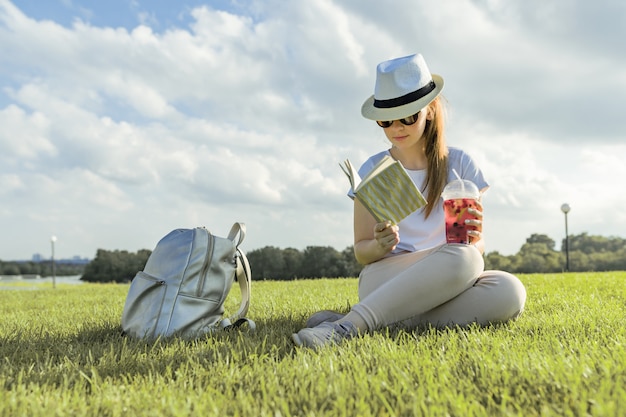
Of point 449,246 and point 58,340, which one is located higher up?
point 449,246

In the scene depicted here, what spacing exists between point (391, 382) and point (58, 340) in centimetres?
250

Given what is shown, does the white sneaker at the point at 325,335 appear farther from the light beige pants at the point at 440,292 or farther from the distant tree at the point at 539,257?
the distant tree at the point at 539,257

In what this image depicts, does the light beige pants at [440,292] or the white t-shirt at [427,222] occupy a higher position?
the white t-shirt at [427,222]

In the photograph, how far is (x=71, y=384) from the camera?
7.97ft

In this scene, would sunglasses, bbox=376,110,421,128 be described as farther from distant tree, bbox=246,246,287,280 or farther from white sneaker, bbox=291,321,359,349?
distant tree, bbox=246,246,287,280

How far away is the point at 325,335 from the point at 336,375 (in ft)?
2.42

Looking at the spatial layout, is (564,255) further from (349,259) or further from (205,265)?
Answer: (205,265)

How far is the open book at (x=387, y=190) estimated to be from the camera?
3.10 m

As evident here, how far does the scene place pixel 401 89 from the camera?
3545 millimetres

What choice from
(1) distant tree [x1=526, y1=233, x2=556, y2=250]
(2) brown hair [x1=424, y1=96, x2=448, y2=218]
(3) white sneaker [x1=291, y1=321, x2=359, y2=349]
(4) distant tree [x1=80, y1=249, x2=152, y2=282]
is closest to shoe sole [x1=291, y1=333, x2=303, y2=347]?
(3) white sneaker [x1=291, y1=321, x2=359, y2=349]

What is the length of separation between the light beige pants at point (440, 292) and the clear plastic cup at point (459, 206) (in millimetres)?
71

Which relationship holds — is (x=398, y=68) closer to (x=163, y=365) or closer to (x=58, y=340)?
(x=163, y=365)

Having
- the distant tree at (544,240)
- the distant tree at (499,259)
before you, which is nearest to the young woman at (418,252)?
the distant tree at (499,259)

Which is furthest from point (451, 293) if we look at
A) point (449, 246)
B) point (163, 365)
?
point (163, 365)
